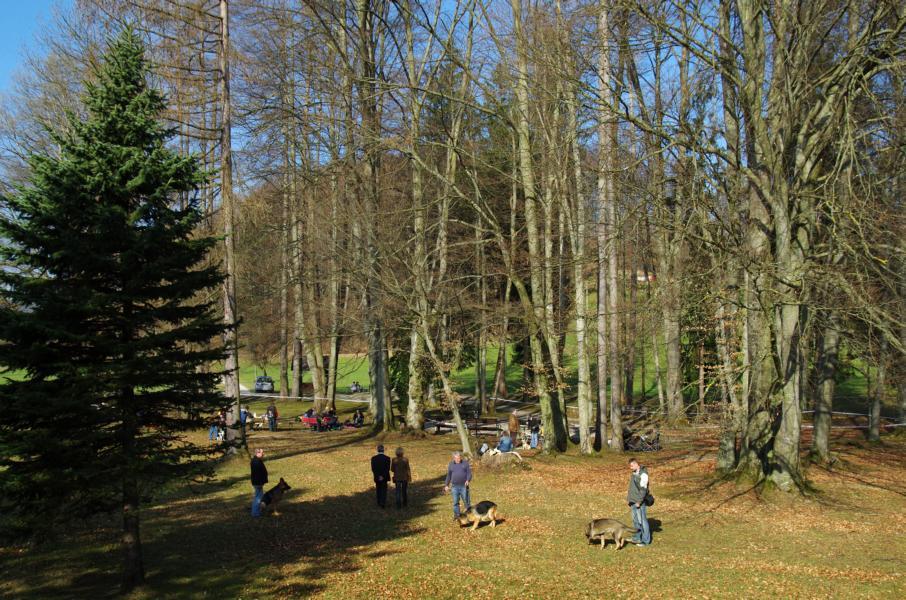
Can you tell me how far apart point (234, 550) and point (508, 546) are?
5149mm

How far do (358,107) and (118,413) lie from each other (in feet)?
59.1

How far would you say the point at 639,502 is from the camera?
12773 mm

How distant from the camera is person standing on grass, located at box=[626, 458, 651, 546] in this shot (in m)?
12.7

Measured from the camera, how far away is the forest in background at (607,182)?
13836mm

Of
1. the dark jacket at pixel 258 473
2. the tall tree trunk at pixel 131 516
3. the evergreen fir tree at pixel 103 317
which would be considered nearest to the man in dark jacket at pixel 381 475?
the dark jacket at pixel 258 473

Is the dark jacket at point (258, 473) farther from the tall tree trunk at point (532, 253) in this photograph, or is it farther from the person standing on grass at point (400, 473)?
the tall tree trunk at point (532, 253)

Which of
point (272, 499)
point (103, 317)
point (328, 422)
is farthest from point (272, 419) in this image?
point (103, 317)

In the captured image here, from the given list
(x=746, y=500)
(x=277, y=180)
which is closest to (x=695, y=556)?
(x=746, y=500)

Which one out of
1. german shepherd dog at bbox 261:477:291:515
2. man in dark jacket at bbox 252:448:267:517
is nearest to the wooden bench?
german shepherd dog at bbox 261:477:291:515

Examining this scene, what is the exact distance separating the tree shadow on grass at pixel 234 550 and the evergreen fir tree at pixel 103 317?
1.10 metres

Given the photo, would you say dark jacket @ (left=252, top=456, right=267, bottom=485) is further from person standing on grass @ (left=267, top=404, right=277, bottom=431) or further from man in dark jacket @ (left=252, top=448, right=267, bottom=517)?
person standing on grass @ (left=267, top=404, right=277, bottom=431)

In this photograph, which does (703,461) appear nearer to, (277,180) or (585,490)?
(585,490)

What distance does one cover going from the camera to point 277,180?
38.7 metres

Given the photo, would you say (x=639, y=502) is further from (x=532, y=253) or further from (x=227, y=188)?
(x=227, y=188)
